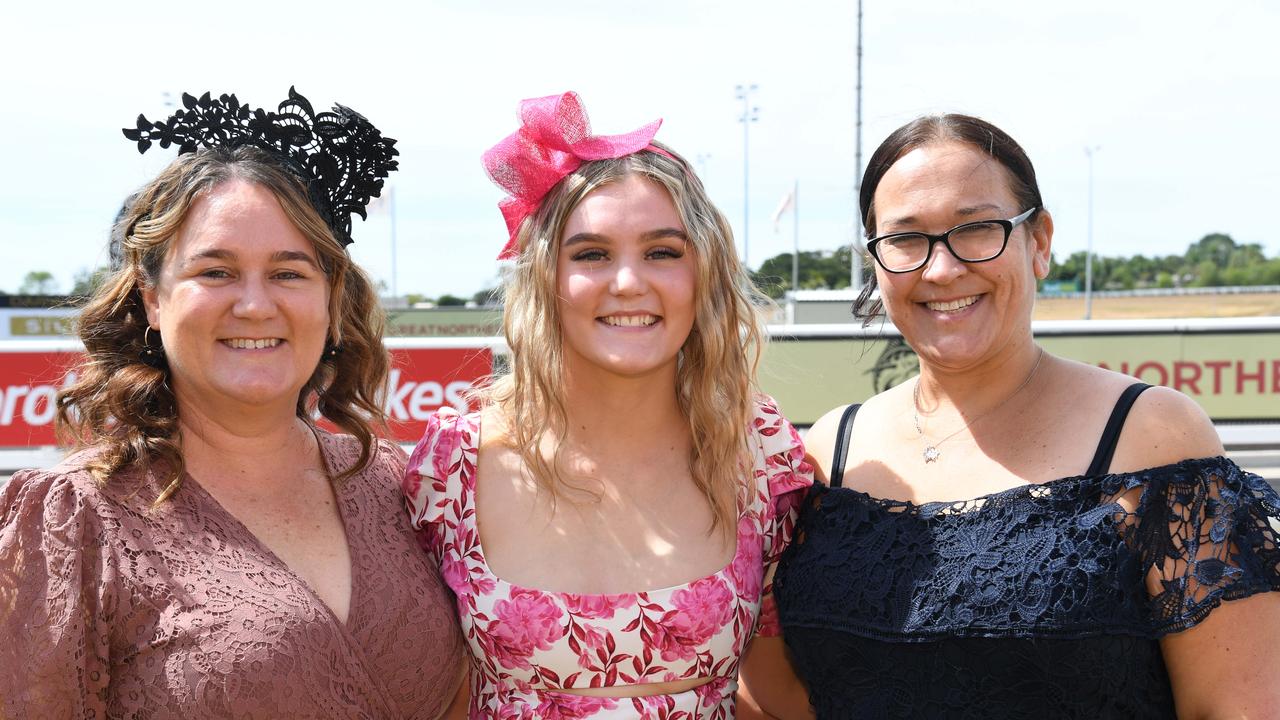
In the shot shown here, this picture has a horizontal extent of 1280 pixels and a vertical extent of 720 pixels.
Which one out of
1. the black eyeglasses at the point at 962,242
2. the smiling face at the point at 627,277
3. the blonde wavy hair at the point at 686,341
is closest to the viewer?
the black eyeglasses at the point at 962,242

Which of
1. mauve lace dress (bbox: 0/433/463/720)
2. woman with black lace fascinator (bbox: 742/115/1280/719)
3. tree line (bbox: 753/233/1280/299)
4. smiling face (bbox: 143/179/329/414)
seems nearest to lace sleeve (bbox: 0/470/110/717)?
mauve lace dress (bbox: 0/433/463/720)

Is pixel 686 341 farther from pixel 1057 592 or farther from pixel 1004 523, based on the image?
pixel 1057 592

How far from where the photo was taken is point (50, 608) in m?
1.93

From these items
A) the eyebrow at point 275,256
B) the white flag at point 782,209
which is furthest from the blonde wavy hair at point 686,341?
the white flag at point 782,209

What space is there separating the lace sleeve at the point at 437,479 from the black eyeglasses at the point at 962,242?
1189 mm

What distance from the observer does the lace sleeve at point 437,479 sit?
263 cm

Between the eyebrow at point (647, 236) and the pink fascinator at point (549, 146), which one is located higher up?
the pink fascinator at point (549, 146)

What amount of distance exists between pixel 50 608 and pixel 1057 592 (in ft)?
6.35

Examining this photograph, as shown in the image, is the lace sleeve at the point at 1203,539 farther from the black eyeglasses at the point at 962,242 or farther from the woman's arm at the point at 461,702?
the woman's arm at the point at 461,702

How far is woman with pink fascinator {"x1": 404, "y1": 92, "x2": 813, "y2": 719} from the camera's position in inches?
96.3

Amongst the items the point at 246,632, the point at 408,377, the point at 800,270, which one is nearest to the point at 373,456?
the point at 246,632

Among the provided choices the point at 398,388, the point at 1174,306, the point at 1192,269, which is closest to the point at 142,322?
the point at 398,388

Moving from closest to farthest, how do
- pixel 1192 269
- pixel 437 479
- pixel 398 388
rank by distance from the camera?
pixel 437 479 < pixel 398 388 < pixel 1192 269

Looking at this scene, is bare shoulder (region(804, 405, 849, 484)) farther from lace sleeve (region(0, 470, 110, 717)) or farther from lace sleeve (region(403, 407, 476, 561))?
lace sleeve (region(0, 470, 110, 717))
